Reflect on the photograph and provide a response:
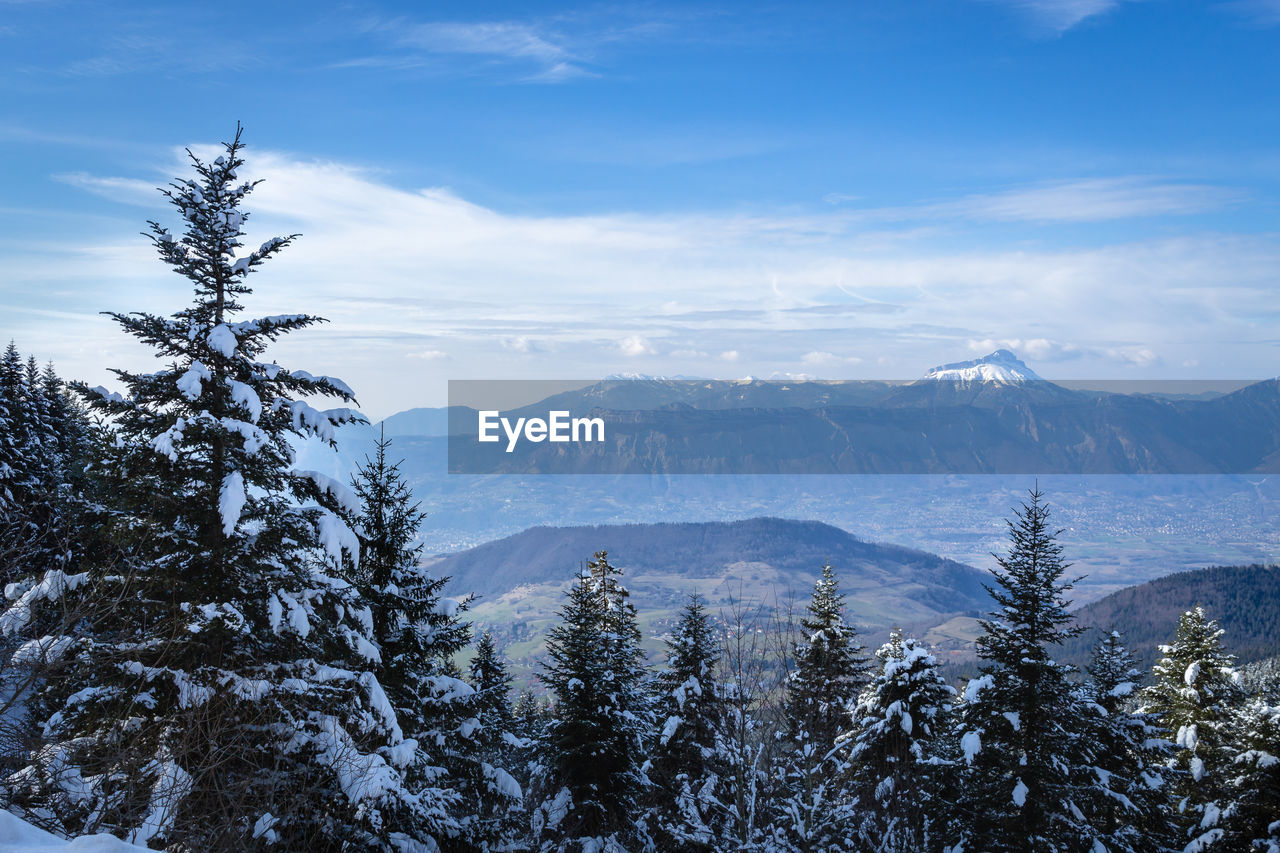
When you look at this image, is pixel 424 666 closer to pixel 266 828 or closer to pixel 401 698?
pixel 401 698

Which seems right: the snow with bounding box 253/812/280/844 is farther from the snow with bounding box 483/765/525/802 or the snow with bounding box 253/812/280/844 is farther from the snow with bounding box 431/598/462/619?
the snow with bounding box 483/765/525/802

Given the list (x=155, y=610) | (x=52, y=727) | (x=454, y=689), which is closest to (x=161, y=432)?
(x=155, y=610)

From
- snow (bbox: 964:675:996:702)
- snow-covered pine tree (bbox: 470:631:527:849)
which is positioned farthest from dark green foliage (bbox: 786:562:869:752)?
snow-covered pine tree (bbox: 470:631:527:849)

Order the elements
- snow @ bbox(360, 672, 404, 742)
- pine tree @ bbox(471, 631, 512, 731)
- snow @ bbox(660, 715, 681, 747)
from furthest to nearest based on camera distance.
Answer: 1. pine tree @ bbox(471, 631, 512, 731)
2. snow @ bbox(660, 715, 681, 747)
3. snow @ bbox(360, 672, 404, 742)

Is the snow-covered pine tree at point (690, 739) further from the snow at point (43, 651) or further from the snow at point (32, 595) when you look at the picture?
the snow at point (32, 595)

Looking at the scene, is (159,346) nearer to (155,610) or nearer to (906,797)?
(155,610)

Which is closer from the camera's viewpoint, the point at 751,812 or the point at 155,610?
the point at 155,610

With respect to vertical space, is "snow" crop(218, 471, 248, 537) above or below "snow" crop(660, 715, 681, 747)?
above

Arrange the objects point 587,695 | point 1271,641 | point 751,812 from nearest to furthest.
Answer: point 751,812 < point 587,695 < point 1271,641
